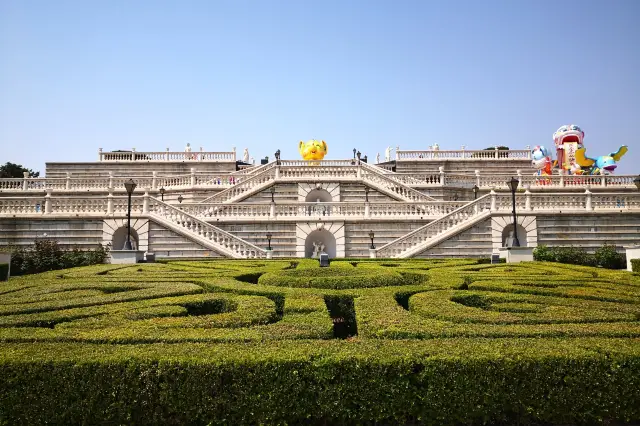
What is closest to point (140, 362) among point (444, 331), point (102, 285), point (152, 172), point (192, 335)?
point (192, 335)

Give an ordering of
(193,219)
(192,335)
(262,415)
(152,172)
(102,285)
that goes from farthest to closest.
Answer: (152,172) → (193,219) → (102,285) → (192,335) → (262,415)

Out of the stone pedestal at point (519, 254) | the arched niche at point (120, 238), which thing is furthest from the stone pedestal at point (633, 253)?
the arched niche at point (120, 238)

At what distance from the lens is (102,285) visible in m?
13.3

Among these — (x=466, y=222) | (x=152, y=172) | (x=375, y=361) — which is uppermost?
(x=152, y=172)

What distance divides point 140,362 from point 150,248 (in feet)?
78.7

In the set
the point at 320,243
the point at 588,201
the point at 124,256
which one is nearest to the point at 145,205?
the point at 124,256

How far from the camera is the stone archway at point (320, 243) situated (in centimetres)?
3241

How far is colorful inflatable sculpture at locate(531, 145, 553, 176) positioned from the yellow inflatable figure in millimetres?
22772

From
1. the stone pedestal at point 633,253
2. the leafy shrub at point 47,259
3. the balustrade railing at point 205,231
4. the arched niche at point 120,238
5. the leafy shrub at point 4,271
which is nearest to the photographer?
the leafy shrub at point 4,271

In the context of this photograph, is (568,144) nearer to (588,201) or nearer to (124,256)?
(588,201)

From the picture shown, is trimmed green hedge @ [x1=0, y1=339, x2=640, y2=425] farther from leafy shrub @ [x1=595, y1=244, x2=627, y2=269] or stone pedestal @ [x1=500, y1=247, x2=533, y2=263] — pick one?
leafy shrub @ [x1=595, y1=244, x2=627, y2=269]

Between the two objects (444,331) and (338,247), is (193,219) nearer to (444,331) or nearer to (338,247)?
(338,247)

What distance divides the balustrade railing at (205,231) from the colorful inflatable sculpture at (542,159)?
3793cm

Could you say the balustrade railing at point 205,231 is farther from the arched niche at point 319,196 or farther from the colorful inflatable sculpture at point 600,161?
the colorful inflatable sculpture at point 600,161
